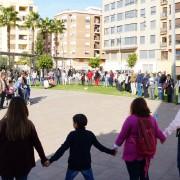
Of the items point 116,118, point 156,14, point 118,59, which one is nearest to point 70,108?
point 116,118

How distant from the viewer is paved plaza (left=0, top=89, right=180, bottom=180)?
7121mm

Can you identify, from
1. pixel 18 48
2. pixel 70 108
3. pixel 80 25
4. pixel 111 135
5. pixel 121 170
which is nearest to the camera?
pixel 121 170

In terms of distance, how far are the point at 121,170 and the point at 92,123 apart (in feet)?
19.6

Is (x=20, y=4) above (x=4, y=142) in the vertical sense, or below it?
above

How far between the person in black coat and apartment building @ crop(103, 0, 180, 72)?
2681 inches

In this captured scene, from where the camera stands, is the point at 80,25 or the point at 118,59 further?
the point at 80,25

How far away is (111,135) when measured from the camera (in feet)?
36.0

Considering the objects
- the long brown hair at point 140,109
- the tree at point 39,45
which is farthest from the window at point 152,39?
the long brown hair at point 140,109

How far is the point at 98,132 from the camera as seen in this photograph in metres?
11.4

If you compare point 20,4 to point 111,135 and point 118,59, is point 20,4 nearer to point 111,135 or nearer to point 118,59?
point 118,59

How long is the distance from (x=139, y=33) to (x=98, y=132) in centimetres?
7161

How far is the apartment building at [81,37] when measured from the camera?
10650 centimetres

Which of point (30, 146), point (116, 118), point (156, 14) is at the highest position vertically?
point (156, 14)

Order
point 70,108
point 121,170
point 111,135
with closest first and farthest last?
point 121,170
point 111,135
point 70,108
